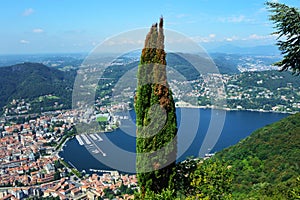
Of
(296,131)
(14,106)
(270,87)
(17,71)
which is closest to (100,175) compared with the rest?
(296,131)

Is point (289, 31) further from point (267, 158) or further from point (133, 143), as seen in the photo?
point (133, 143)

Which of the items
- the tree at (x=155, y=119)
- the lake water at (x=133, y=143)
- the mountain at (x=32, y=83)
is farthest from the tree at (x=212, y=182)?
the mountain at (x=32, y=83)

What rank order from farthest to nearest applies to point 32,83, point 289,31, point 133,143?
point 32,83
point 133,143
point 289,31

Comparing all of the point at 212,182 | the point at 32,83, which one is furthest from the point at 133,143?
the point at 32,83

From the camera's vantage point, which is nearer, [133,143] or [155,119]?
[155,119]

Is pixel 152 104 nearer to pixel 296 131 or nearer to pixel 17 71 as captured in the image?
pixel 296 131

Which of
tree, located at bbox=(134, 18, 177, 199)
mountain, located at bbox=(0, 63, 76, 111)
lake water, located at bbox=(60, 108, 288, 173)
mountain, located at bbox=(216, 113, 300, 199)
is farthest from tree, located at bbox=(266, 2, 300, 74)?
mountain, located at bbox=(0, 63, 76, 111)

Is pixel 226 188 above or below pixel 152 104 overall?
below
